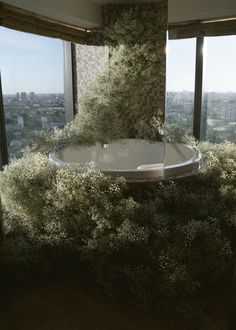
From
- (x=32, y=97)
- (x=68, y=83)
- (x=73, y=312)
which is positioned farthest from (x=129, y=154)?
(x=73, y=312)

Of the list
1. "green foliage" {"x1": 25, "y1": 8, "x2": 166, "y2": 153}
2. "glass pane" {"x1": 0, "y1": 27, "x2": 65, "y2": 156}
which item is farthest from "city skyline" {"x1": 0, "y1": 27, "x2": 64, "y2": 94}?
"green foliage" {"x1": 25, "y1": 8, "x2": 166, "y2": 153}

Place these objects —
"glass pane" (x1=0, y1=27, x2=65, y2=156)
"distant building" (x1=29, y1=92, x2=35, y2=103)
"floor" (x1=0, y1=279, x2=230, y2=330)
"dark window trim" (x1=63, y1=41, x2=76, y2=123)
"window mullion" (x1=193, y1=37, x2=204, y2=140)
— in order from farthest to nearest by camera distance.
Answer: "dark window trim" (x1=63, y1=41, x2=76, y2=123)
"distant building" (x1=29, y1=92, x2=35, y2=103)
"glass pane" (x1=0, y1=27, x2=65, y2=156)
"window mullion" (x1=193, y1=37, x2=204, y2=140)
"floor" (x1=0, y1=279, x2=230, y2=330)

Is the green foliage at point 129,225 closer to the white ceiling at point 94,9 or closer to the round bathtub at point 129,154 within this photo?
the round bathtub at point 129,154

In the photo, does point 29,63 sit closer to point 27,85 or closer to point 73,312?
point 27,85

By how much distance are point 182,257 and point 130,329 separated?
513 millimetres

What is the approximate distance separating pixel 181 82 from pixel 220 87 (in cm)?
40

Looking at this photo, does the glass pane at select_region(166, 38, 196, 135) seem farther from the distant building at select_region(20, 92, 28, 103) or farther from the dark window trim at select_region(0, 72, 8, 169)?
the dark window trim at select_region(0, 72, 8, 169)

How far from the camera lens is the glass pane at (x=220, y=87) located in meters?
2.45

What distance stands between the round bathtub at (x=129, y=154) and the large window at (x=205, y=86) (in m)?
0.28

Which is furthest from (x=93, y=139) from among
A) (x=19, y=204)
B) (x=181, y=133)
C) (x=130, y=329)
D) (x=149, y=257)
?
(x=130, y=329)

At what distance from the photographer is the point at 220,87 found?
257cm

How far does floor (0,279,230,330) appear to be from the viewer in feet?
6.00

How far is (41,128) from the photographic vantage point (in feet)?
11.9

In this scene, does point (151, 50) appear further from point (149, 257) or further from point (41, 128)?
point (149, 257)
